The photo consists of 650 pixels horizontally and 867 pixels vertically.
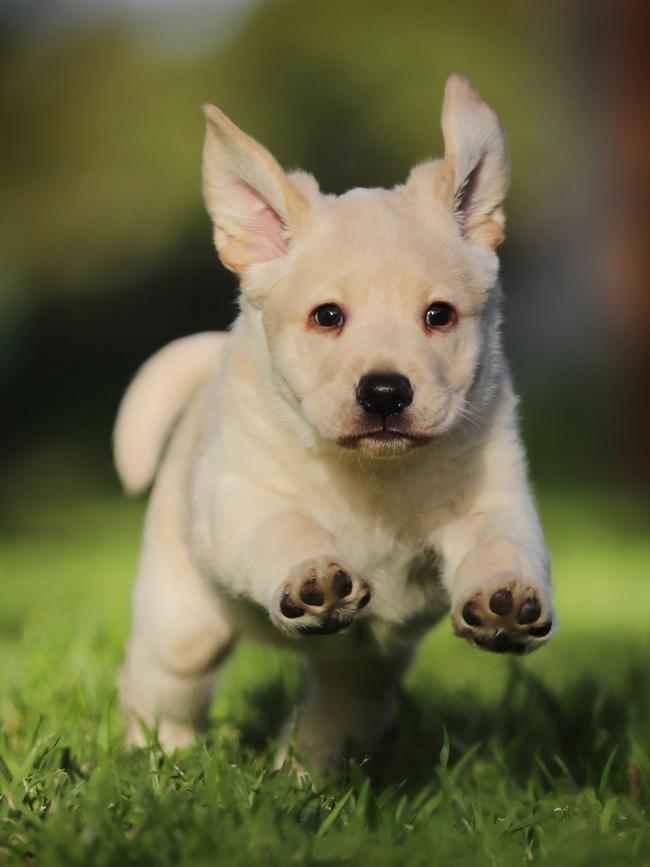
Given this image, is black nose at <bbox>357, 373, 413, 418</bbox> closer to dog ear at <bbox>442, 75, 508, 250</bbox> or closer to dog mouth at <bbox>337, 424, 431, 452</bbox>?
dog mouth at <bbox>337, 424, 431, 452</bbox>

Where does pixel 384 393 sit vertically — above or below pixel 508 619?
above

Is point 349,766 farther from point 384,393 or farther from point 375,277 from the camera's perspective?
point 375,277

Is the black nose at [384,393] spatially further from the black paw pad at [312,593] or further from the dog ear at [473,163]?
the dog ear at [473,163]

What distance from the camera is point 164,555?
4.40 m

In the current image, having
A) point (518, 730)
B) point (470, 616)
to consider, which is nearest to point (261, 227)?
point (470, 616)

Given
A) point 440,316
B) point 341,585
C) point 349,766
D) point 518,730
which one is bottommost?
point 518,730

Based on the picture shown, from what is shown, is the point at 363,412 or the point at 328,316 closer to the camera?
the point at 363,412

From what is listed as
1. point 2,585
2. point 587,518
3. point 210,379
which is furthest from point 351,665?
point 587,518

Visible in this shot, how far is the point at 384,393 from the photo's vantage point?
3.29 m

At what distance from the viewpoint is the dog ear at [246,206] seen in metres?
3.84

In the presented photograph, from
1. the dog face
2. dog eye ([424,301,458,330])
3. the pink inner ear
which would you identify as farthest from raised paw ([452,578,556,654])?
the pink inner ear

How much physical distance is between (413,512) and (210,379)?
117 cm

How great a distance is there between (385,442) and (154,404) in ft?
5.04

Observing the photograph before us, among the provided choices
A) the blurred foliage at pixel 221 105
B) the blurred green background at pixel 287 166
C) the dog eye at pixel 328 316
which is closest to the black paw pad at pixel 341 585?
the dog eye at pixel 328 316
